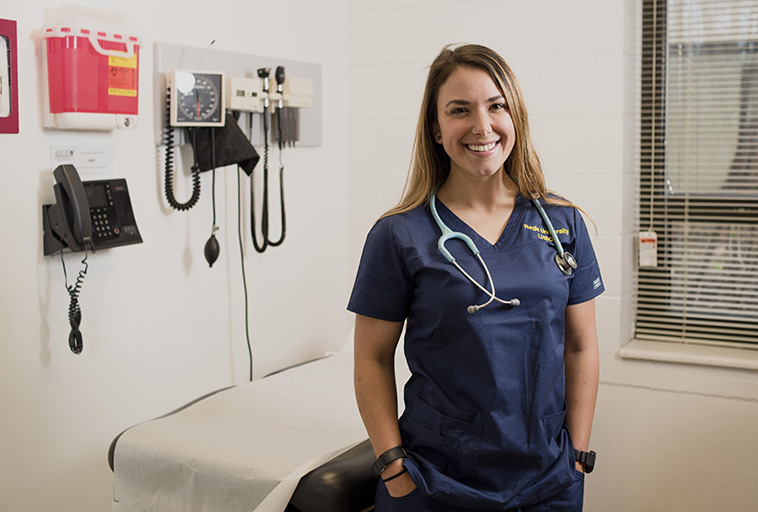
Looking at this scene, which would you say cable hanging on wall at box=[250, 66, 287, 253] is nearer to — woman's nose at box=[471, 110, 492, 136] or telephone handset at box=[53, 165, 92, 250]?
telephone handset at box=[53, 165, 92, 250]

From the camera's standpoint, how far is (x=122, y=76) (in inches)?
72.7

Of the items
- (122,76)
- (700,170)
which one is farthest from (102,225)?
(700,170)

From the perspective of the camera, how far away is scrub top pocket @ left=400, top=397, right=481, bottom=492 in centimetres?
137

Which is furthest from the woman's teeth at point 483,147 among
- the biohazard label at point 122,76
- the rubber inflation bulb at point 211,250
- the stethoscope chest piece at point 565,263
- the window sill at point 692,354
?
the window sill at point 692,354

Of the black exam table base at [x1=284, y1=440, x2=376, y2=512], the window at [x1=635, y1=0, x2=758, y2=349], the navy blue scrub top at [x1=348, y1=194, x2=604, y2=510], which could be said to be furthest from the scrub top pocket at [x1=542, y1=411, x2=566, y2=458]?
the window at [x1=635, y1=0, x2=758, y2=349]

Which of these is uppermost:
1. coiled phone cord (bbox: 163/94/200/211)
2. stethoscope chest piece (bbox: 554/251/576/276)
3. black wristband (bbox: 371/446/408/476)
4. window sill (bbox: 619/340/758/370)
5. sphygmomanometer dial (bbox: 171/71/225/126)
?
sphygmomanometer dial (bbox: 171/71/225/126)

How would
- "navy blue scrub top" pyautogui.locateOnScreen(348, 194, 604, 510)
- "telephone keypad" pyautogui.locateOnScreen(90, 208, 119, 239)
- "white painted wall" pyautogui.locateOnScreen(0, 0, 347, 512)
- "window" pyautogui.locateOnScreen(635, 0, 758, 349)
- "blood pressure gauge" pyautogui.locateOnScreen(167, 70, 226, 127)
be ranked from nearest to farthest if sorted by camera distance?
"navy blue scrub top" pyautogui.locateOnScreen(348, 194, 604, 510) → "white painted wall" pyautogui.locateOnScreen(0, 0, 347, 512) → "telephone keypad" pyautogui.locateOnScreen(90, 208, 119, 239) → "blood pressure gauge" pyautogui.locateOnScreen(167, 70, 226, 127) → "window" pyautogui.locateOnScreen(635, 0, 758, 349)

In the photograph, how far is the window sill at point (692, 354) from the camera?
2.39 m

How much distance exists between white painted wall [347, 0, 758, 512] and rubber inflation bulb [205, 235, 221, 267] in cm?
112

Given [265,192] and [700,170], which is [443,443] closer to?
[265,192]

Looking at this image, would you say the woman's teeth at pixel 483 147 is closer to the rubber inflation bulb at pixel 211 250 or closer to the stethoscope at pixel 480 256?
the stethoscope at pixel 480 256

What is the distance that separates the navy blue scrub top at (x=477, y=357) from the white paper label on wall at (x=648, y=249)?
4.03 ft

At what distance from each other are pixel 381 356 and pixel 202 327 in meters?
0.94

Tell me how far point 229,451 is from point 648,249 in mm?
1585
